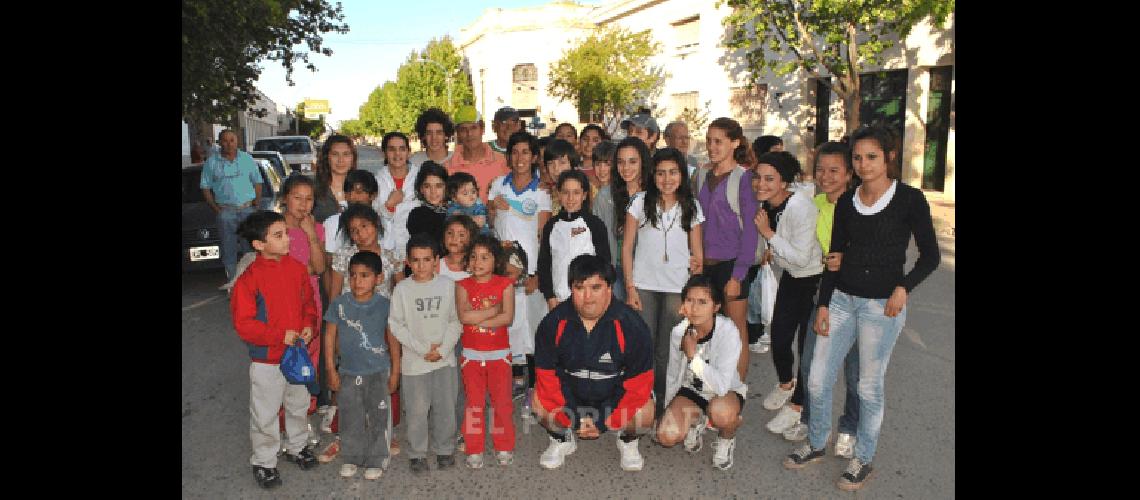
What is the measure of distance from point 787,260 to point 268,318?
9.53 feet

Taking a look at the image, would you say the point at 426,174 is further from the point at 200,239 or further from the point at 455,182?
the point at 200,239

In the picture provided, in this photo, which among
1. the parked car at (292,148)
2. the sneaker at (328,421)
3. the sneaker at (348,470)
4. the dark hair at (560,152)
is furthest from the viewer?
the parked car at (292,148)

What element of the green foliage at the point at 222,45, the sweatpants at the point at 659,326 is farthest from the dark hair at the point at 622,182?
the green foliage at the point at 222,45

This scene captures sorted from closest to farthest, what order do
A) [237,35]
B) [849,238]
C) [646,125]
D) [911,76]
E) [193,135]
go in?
1. [849,238]
2. [646,125]
3. [237,35]
4. [911,76]
5. [193,135]

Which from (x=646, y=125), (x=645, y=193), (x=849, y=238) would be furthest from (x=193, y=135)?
(x=849, y=238)

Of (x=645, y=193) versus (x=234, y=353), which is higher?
(x=645, y=193)

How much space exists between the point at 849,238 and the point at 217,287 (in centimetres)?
779

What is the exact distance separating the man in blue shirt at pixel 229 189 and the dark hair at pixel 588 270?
18.3 ft

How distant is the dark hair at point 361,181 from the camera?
4.70 meters

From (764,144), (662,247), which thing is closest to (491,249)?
(662,247)

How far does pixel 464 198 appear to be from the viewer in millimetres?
4695

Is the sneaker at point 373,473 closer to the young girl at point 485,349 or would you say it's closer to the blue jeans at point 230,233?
the young girl at point 485,349

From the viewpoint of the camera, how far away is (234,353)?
19.9ft
